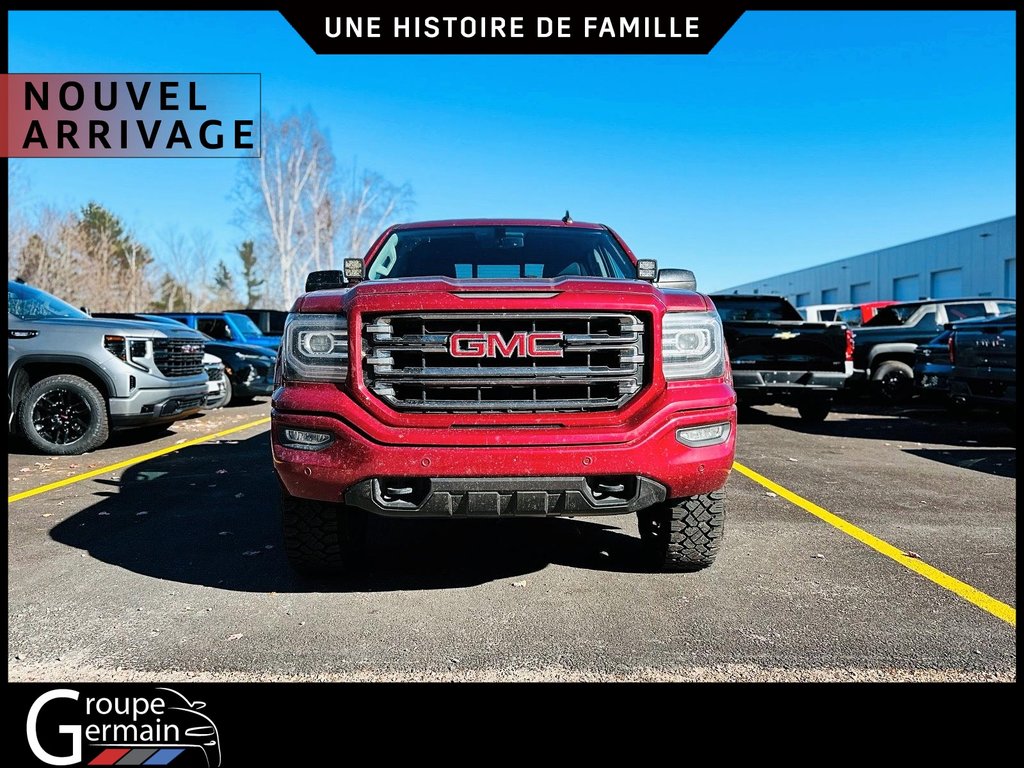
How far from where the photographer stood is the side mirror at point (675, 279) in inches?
150

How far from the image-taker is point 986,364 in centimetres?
795

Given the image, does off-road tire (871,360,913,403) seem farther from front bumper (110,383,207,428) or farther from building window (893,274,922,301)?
building window (893,274,922,301)

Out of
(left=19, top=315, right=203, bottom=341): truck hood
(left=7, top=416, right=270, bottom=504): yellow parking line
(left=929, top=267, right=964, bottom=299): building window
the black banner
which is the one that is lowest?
(left=7, top=416, right=270, bottom=504): yellow parking line

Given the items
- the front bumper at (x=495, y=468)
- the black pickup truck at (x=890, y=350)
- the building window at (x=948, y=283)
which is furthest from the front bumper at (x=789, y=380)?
the building window at (x=948, y=283)

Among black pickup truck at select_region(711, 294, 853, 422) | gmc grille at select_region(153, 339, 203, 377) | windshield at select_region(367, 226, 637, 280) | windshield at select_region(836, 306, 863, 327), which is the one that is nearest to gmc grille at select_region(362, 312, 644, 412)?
windshield at select_region(367, 226, 637, 280)

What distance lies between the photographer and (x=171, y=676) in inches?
98.4

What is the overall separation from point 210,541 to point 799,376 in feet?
24.5

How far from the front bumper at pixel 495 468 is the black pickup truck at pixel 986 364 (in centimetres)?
652

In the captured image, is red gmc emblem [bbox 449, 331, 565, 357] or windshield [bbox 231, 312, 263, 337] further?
windshield [bbox 231, 312, 263, 337]

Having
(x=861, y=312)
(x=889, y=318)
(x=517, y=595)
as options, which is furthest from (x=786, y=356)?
(x=861, y=312)

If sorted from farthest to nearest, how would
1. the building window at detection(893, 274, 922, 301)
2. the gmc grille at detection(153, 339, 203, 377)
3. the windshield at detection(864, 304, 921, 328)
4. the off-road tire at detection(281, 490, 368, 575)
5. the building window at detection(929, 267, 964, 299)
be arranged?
the building window at detection(893, 274, 922, 301)
the building window at detection(929, 267, 964, 299)
the windshield at detection(864, 304, 921, 328)
the gmc grille at detection(153, 339, 203, 377)
the off-road tire at detection(281, 490, 368, 575)

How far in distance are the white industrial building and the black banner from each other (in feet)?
89.4

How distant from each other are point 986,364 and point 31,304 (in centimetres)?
1047

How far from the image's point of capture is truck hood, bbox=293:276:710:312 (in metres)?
2.97
